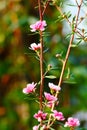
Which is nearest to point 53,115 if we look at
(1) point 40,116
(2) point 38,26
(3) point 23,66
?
(1) point 40,116

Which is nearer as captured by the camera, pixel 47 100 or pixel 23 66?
pixel 47 100

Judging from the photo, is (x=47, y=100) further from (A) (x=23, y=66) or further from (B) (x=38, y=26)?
(A) (x=23, y=66)

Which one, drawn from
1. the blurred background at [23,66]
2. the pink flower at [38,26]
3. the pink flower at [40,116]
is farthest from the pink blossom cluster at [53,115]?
the blurred background at [23,66]

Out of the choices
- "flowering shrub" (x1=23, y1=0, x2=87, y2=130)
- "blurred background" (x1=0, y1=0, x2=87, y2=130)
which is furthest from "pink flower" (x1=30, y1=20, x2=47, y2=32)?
"blurred background" (x1=0, y1=0, x2=87, y2=130)

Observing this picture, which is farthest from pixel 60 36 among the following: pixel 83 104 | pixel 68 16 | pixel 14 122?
pixel 68 16

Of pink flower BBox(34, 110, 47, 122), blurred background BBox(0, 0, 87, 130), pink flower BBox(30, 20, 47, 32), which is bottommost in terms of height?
blurred background BBox(0, 0, 87, 130)

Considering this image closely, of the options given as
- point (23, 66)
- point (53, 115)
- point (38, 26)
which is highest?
point (38, 26)

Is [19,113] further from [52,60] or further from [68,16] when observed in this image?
[68,16]

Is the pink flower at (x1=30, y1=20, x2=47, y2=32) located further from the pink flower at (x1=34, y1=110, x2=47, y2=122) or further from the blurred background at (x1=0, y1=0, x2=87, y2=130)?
the blurred background at (x1=0, y1=0, x2=87, y2=130)
